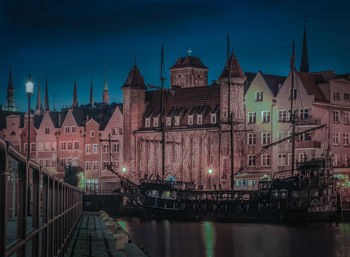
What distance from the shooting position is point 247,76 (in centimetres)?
10706

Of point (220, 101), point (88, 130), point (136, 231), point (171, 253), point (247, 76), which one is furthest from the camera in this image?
point (88, 130)

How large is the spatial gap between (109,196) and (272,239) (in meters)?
38.6

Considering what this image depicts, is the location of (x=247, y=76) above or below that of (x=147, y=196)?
above

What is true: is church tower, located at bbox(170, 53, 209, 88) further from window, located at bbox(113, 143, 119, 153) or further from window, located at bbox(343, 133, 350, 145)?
window, located at bbox(343, 133, 350, 145)

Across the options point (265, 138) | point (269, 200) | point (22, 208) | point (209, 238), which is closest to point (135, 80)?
point (265, 138)

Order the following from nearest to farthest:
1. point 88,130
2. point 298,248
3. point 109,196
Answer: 1. point 298,248
2. point 109,196
3. point 88,130

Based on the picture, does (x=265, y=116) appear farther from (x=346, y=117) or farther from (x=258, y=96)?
(x=346, y=117)

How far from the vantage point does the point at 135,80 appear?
113 meters

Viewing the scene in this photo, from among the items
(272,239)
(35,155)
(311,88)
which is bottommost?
(272,239)

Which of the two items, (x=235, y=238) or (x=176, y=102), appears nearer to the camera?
(x=235, y=238)

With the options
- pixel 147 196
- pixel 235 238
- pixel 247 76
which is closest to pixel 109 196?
pixel 147 196

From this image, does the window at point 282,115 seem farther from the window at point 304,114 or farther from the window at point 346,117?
the window at point 346,117

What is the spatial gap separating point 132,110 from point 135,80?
5452 mm

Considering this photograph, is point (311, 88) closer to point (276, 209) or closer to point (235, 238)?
point (276, 209)
